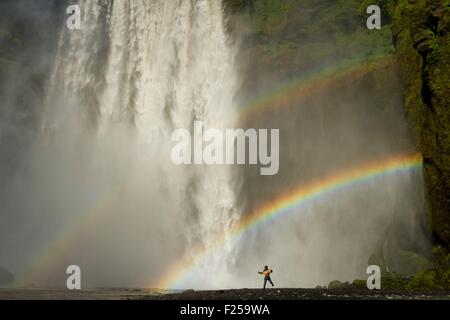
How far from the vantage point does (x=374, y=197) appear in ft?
147

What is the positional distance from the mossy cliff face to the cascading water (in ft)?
64.5

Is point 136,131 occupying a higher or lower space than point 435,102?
higher

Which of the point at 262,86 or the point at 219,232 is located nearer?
the point at 219,232

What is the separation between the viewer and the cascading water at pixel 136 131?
1912 inches

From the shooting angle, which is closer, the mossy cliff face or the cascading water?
the mossy cliff face

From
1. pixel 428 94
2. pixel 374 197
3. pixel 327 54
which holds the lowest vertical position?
pixel 374 197

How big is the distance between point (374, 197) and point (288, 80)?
13.3 metres

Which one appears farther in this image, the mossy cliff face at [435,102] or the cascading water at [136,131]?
the cascading water at [136,131]

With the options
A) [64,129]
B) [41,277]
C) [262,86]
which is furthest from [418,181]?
[64,129]

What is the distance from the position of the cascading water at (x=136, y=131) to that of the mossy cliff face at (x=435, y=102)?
64.5 ft

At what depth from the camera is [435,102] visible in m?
31.3

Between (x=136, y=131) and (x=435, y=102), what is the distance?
28.3m

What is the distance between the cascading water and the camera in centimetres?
4856
